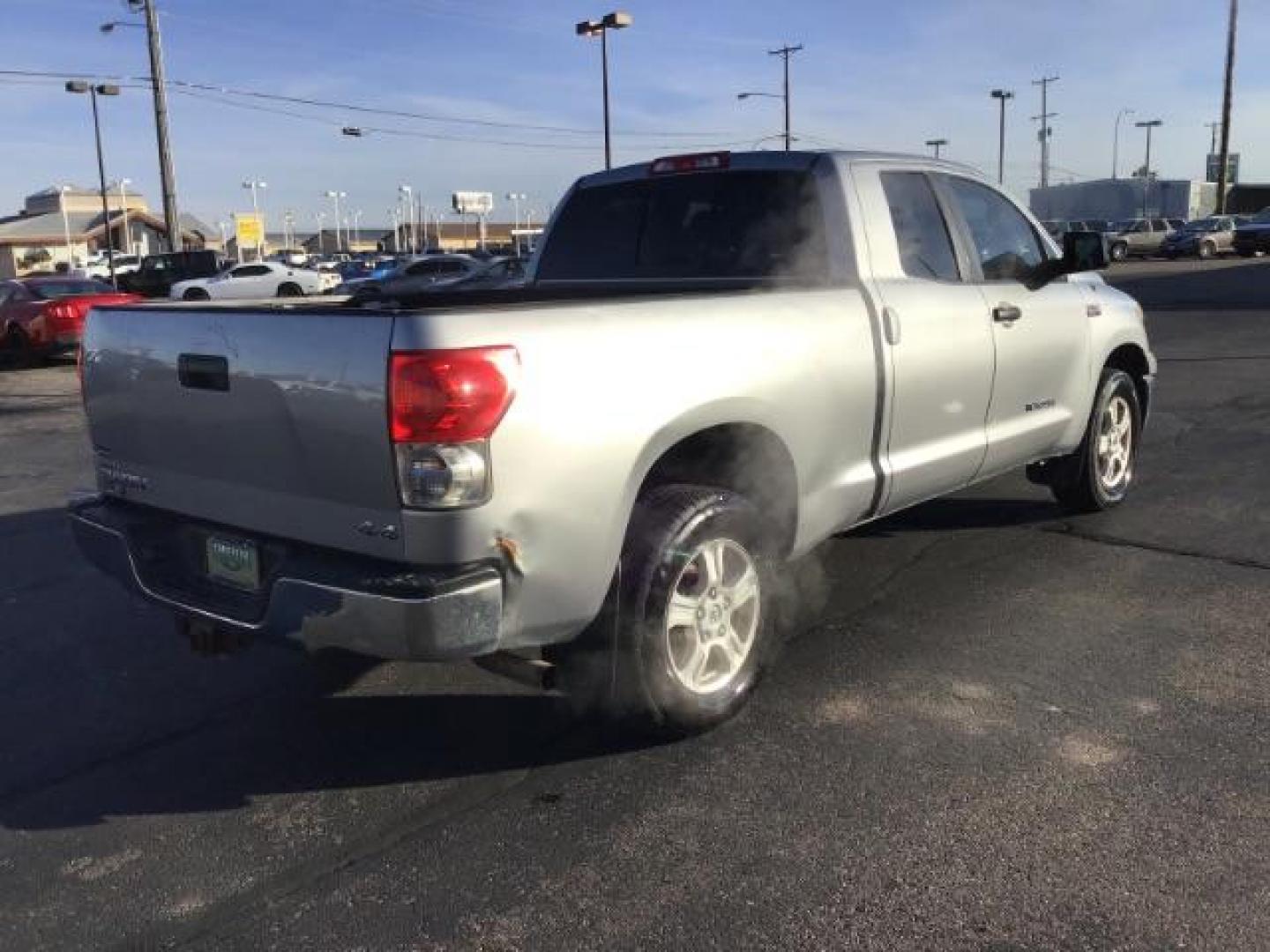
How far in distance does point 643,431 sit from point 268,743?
174 centimetres

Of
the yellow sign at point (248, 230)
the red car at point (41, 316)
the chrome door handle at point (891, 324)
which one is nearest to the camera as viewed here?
the chrome door handle at point (891, 324)

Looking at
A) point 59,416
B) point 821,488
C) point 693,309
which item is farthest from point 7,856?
point 59,416

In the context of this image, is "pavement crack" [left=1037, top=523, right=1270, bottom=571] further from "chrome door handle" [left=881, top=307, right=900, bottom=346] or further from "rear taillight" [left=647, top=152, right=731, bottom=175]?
"rear taillight" [left=647, top=152, right=731, bottom=175]

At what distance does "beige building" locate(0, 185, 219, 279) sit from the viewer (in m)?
79.8

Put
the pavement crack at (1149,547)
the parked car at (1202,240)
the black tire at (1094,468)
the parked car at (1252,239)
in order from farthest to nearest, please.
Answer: the parked car at (1202,240)
the parked car at (1252,239)
the black tire at (1094,468)
the pavement crack at (1149,547)

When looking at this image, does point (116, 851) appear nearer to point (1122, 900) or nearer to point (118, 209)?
point (1122, 900)

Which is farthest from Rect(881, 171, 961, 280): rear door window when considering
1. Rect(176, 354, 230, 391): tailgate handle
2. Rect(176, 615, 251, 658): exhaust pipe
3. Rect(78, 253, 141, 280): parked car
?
Rect(78, 253, 141, 280): parked car

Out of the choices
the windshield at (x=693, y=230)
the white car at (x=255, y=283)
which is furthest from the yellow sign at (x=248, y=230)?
the windshield at (x=693, y=230)

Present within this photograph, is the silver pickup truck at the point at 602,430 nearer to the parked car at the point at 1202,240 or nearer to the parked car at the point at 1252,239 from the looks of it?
the parked car at the point at 1252,239

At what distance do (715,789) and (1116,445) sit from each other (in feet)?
13.3

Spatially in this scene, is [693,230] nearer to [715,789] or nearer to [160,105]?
[715,789]

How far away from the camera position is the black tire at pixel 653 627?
3389 mm

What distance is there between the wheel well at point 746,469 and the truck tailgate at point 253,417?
1047 mm

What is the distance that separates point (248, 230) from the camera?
73.8 metres
